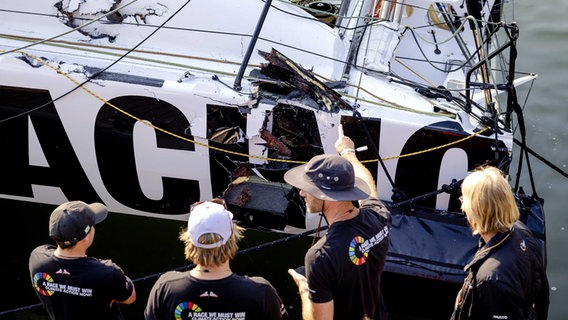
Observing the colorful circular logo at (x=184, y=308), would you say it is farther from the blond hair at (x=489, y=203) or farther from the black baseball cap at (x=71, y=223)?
the blond hair at (x=489, y=203)

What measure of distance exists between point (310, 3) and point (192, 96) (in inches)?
90.3

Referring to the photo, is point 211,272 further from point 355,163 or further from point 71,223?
point 355,163

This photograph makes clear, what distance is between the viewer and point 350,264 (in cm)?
288

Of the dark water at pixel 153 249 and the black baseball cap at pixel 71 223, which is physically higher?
the black baseball cap at pixel 71 223

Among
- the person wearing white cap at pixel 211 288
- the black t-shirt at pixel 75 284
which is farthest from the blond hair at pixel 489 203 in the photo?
the black t-shirt at pixel 75 284

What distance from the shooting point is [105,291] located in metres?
3.16

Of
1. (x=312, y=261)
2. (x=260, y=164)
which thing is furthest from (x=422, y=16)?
(x=312, y=261)

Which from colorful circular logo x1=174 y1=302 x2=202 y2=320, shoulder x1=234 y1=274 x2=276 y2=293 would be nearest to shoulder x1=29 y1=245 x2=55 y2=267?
colorful circular logo x1=174 y1=302 x2=202 y2=320

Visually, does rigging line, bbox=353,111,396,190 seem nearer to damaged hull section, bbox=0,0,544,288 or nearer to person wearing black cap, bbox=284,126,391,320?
damaged hull section, bbox=0,0,544,288

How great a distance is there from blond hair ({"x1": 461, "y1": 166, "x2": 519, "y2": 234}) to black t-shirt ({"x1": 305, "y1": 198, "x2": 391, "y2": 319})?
403mm

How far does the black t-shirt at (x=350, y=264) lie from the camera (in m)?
2.85

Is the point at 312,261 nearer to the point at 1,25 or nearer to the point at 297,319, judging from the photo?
the point at 297,319

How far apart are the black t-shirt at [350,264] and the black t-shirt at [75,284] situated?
967 millimetres

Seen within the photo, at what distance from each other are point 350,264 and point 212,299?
2.02 ft
